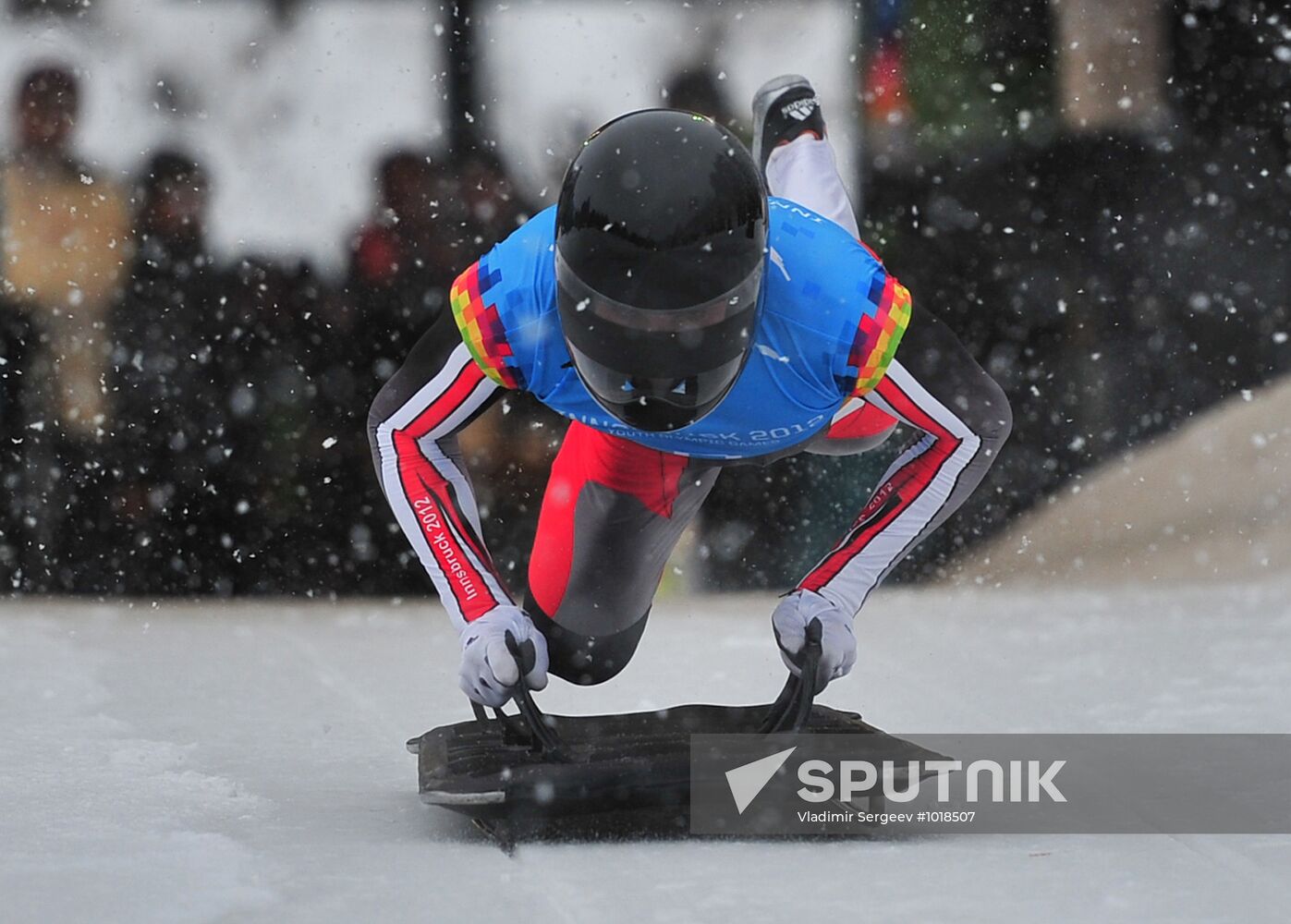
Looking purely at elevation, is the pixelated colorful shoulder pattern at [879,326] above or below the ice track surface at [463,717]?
above

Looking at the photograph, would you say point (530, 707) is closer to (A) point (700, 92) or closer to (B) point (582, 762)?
(B) point (582, 762)

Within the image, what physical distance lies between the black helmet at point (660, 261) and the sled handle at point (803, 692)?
54 cm

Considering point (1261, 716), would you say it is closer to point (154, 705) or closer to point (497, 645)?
point (497, 645)

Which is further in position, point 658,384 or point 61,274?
point 61,274

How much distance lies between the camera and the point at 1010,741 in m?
3.48

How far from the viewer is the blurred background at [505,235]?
19.2 feet

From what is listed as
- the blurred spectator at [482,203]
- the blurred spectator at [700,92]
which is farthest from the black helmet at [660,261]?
the blurred spectator at [700,92]

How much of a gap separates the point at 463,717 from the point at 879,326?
1.71m

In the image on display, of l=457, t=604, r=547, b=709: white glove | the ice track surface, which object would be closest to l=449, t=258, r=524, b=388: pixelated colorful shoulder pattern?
l=457, t=604, r=547, b=709: white glove

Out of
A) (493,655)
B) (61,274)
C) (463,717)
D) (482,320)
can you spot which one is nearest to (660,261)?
(482,320)

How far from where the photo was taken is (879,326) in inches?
104

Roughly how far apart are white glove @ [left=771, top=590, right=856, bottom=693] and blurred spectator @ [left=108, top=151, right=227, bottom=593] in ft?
11.6

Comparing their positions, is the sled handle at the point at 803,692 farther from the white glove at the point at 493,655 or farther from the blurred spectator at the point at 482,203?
the blurred spectator at the point at 482,203

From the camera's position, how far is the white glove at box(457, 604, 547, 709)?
8.75ft
